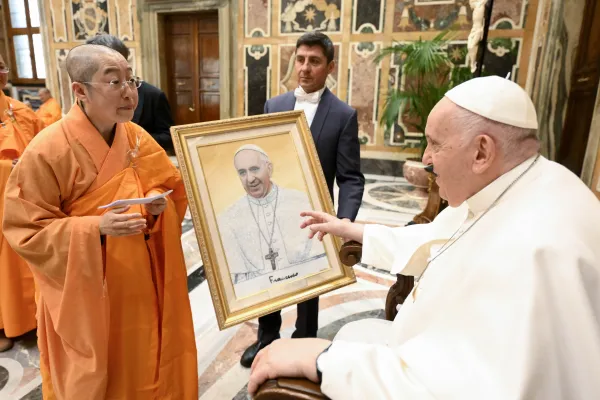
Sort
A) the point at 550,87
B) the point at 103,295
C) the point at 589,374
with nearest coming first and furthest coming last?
the point at 589,374 → the point at 103,295 → the point at 550,87

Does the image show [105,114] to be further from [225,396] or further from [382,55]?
[382,55]

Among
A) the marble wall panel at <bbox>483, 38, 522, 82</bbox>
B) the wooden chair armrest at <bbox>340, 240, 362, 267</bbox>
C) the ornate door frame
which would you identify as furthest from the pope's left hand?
the ornate door frame

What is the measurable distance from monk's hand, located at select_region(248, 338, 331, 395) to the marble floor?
1.24 m

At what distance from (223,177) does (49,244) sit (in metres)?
0.69

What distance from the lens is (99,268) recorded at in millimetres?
1563

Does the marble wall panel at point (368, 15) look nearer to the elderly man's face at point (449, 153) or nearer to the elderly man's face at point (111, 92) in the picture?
the elderly man's face at point (111, 92)

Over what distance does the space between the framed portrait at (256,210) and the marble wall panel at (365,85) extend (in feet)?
19.9

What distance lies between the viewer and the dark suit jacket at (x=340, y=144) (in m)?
2.16

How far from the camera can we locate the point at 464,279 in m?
1.06

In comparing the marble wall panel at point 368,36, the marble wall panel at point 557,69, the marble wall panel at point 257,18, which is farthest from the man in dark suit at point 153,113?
the marble wall panel at point 257,18

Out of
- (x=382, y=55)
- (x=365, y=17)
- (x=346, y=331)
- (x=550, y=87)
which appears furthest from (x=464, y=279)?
(x=365, y=17)

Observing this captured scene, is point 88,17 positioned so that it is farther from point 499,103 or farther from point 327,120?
point 499,103

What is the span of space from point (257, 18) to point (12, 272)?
6786 millimetres

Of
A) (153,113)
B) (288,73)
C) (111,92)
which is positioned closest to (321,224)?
(111,92)
